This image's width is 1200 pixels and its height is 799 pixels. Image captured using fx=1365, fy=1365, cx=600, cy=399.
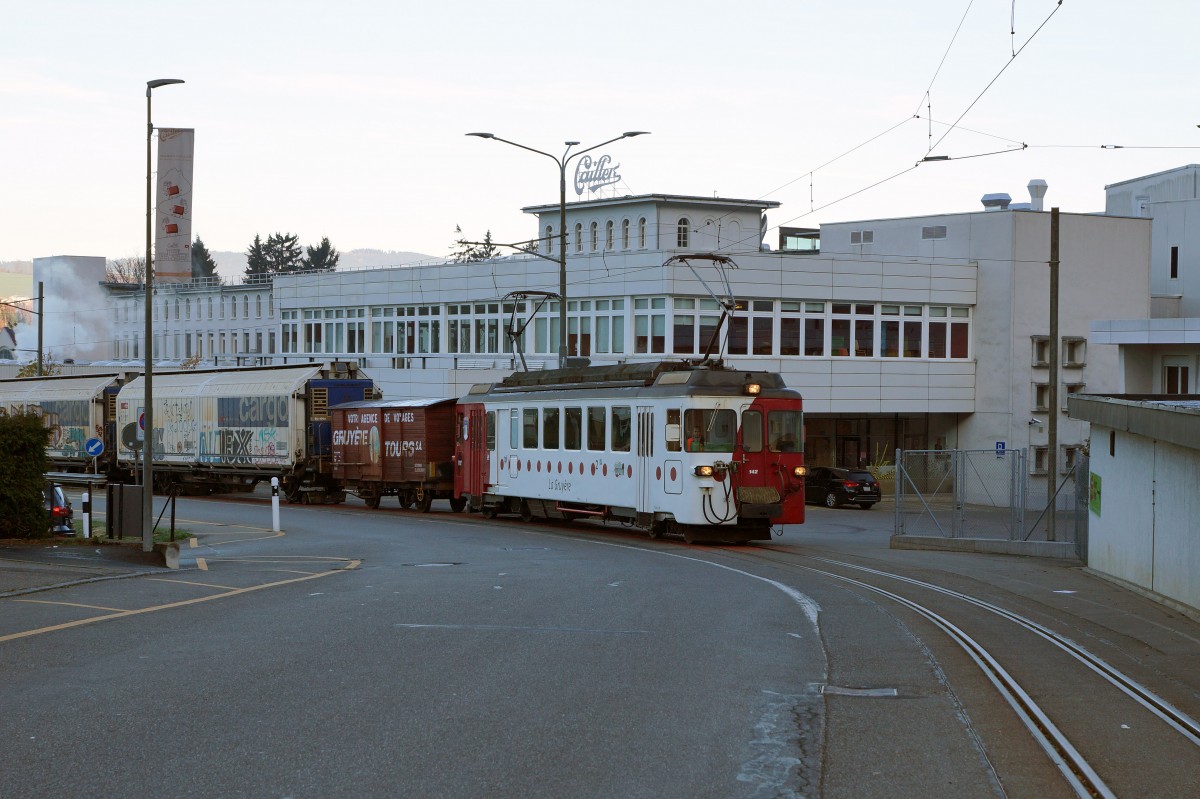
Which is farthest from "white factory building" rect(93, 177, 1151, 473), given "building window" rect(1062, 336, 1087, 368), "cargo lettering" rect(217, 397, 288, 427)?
"cargo lettering" rect(217, 397, 288, 427)

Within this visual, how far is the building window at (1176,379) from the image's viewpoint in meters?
43.2

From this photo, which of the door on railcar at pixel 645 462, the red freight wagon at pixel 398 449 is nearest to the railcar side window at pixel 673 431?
the door on railcar at pixel 645 462

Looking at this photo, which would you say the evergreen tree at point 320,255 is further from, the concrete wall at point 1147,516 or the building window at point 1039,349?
the concrete wall at point 1147,516

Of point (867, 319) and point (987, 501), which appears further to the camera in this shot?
point (867, 319)

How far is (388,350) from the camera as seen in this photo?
6231 centimetres

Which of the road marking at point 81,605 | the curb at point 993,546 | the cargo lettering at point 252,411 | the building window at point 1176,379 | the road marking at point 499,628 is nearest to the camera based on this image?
the road marking at point 499,628

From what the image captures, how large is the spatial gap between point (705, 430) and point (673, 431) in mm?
590

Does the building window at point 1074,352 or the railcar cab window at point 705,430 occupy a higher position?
the building window at point 1074,352

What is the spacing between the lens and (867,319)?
52562mm

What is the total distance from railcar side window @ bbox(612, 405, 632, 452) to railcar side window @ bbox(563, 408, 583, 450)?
132 centimetres

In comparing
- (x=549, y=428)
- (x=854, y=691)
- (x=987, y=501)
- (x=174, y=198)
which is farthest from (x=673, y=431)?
(x=987, y=501)

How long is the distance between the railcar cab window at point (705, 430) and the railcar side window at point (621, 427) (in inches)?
73.0

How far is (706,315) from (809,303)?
429 cm

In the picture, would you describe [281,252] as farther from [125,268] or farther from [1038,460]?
[1038,460]
